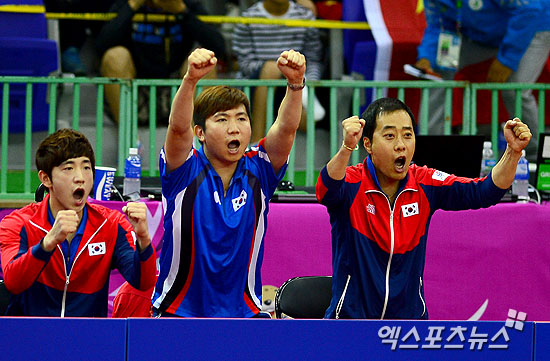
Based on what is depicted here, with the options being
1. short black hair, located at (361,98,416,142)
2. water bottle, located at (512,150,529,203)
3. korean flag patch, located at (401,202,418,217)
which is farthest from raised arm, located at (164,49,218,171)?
water bottle, located at (512,150,529,203)

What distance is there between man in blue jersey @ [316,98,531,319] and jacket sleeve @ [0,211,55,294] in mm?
1067

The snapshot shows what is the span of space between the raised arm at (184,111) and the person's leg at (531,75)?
12.7ft

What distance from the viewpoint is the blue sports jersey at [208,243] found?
2992mm

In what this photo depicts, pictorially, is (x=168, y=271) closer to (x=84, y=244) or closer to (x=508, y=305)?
(x=84, y=244)

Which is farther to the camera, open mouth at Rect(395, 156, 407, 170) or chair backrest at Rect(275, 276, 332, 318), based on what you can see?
chair backrest at Rect(275, 276, 332, 318)

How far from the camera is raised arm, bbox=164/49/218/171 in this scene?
2.81 m

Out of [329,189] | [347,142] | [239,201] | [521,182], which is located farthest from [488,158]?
[239,201]

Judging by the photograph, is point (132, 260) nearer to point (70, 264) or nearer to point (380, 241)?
point (70, 264)

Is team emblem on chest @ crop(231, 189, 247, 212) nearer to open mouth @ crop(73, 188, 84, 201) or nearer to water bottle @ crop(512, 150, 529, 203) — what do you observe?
open mouth @ crop(73, 188, 84, 201)

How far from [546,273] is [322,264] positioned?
124 centimetres

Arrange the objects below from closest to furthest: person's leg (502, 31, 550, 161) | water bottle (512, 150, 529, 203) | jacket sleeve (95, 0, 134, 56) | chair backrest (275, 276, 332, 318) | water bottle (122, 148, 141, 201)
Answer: chair backrest (275, 276, 332, 318) → water bottle (122, 148, 141, 201) → water bottle (512, 150, 529, 203) → person's leg (502, 31, 550, 161) → jacket sleeve (95, 0, 134, 56)

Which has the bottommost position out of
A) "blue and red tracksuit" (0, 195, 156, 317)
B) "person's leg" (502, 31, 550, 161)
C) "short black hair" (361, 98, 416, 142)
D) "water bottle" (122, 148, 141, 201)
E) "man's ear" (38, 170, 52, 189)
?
"blue and red tracksuit" (0, 195, 156, 317)

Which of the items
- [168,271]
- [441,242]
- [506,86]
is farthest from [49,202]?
[506,86]

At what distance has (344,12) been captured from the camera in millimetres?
7340
